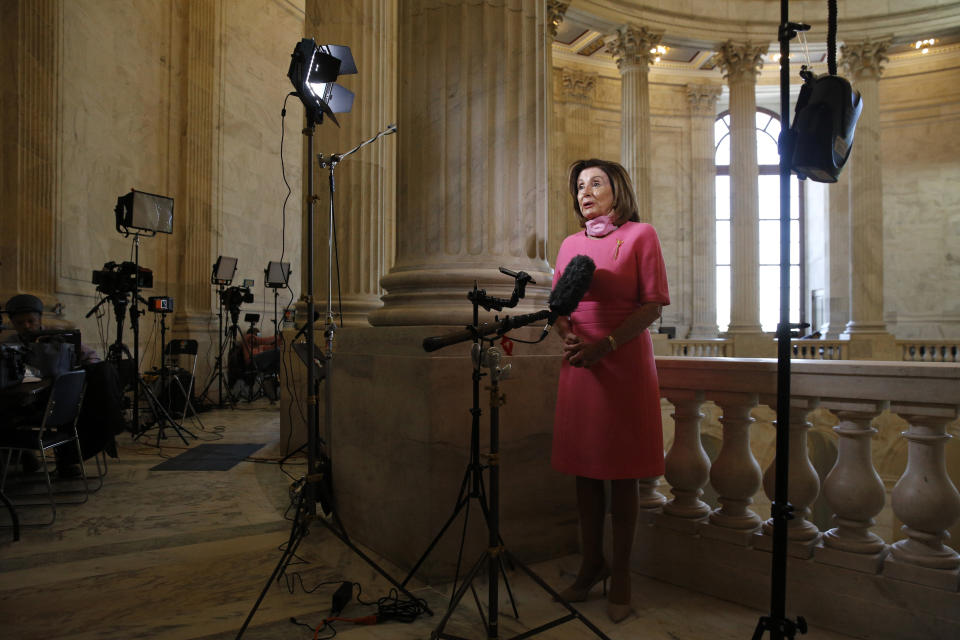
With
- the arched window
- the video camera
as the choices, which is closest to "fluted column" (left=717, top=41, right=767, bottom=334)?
the arched window

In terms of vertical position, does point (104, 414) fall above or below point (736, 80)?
below

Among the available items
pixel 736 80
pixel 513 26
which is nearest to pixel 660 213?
pixel 736 80

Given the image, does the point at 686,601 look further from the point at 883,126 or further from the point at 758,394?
the point at 883,126

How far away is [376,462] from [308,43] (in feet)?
6.98

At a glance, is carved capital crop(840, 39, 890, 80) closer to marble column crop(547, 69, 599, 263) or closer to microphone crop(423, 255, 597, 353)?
marble column crop(547, 69, 599, 263)

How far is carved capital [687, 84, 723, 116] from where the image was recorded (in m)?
20.3

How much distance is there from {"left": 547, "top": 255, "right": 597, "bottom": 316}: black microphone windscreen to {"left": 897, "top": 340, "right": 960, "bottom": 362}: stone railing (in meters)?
15.6

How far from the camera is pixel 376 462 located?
3293mm

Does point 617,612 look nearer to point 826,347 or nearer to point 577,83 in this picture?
point 826,347

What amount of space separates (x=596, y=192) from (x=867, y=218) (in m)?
15.9

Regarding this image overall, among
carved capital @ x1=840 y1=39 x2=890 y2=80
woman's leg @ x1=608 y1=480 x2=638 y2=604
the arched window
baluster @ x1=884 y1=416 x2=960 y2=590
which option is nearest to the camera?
baluster @ x1=884 y1=416 x2=960 y2=590

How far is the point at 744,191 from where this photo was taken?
1563cm

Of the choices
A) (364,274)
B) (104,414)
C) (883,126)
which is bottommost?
(104,414)

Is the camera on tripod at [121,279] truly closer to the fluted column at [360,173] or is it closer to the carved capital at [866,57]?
the fluted column at [360,173]
